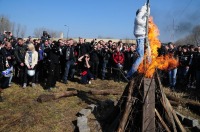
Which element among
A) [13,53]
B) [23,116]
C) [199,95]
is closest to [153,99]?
[23,116]

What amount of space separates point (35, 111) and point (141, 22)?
458 cm

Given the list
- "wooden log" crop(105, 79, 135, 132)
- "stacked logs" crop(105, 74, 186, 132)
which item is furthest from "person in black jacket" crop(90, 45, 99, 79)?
"stacked logs" crop(105, 74, 186, 132)

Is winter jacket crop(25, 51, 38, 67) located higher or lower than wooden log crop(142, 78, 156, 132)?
higher

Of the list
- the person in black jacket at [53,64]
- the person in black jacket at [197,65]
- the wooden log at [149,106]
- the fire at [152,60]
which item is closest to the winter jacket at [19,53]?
the person in black jacket at [53,64]

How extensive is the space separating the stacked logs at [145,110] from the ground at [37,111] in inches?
66.0

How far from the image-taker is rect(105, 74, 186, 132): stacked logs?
22.5 feet

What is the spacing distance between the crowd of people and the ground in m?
0.87

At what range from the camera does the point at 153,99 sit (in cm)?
700

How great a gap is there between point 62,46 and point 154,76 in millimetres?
7409

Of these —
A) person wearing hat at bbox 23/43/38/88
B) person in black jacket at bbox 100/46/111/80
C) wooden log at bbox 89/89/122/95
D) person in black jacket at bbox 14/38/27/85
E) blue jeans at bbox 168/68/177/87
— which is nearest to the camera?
wooden log at bbox 89/89/122/95

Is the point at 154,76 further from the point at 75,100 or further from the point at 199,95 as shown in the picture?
the point at 199,95

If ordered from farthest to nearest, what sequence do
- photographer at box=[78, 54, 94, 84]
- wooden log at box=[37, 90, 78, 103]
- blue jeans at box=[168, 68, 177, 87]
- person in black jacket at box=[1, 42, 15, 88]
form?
1. photographer at box=[78, 54, 94, 84]
2. blue jeans at box=[168, 68, 177, 87]
3. person in black jacket at box=[1, 42, 15, 88]
4. wooden log at box=[37, 90, 78, 103]

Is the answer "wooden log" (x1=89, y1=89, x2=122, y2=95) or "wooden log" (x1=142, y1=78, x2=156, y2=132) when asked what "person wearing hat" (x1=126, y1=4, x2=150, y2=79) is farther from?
"wooden log" (x1=89, y1=89, x2=122, y2=95)

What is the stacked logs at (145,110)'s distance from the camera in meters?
6.86
